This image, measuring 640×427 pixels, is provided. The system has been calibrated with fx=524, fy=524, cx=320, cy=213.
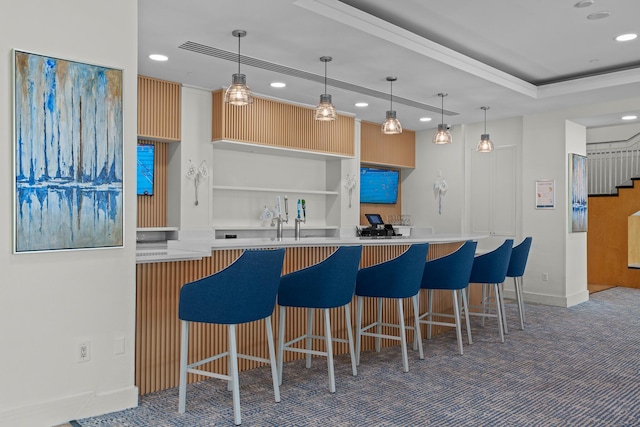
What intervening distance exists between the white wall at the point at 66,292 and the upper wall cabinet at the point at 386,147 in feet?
17.2

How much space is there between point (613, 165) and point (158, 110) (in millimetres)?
8777

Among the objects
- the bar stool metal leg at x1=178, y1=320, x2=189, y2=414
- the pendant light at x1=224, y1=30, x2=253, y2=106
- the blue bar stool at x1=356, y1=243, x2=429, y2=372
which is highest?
the pendant light at x1=224, y1=30, x2=253, y2=106

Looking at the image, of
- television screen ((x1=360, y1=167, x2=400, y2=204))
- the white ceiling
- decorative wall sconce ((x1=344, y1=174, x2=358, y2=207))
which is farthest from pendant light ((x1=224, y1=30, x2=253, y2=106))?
television screen ((x1=360, y1=167, x2=400, y2=204))

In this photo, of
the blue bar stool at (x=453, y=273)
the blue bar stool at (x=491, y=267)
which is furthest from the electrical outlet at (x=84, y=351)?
the blue bar stool at (x=491, y=267)

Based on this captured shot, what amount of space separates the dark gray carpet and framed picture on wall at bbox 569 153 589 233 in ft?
8.84

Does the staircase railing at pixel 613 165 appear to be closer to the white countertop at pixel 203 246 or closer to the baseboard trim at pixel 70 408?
the white countertop at pixel 203 246

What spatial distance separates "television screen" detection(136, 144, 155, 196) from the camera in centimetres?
594

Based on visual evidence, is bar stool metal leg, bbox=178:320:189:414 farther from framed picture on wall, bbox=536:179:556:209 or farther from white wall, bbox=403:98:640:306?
framed picture on wall, bbox=536:179:556:209

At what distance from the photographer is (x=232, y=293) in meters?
3.06

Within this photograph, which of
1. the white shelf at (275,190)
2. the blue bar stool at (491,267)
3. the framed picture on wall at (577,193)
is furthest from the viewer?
the framed picture on wall at (577,193)

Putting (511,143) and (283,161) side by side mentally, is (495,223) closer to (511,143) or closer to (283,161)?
(511,143)

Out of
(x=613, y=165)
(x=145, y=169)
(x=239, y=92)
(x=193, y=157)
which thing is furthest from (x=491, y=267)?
(x=613, y=165)

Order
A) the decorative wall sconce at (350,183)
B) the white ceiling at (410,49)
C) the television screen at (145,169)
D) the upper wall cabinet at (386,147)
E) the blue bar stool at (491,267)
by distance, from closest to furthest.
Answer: the white ceiling at (410,49) < the blue bar stool at (491,267) < the television screen at (145,169) < the decorative wall sconce at (350,183) < the upper wall cabinet at (386,147)

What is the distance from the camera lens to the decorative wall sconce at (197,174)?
6.03 m
